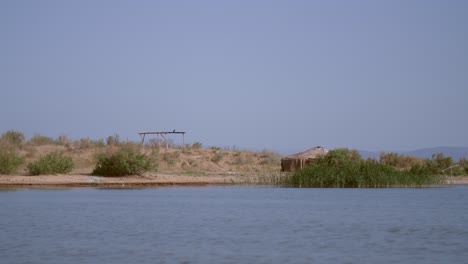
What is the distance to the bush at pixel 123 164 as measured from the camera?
145 ft

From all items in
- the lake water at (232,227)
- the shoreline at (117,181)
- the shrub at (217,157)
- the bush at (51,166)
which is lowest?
the lake water at (232,227)

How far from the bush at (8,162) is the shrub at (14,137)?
13.0 metres

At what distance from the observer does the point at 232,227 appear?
2386 cm

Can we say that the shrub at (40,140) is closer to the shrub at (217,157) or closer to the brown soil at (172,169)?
the brown soil at (172,169)

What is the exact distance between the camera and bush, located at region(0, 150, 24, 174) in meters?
43.5

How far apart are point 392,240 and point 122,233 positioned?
22.2 feet

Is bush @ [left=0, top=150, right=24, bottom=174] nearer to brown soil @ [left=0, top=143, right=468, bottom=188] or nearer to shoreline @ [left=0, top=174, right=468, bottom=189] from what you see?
brown soil @ [left=0, top=143, right=468, bottom=188]

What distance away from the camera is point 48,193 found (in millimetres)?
37281

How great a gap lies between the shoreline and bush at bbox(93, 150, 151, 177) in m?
0.39

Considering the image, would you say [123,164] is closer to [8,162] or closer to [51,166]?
[51,166]

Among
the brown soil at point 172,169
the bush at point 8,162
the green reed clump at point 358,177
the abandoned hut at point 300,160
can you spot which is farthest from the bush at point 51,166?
the abandoned hut at point 300,160

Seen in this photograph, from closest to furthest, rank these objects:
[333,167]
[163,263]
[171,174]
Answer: [163,263] → [333,167] → [171,174]

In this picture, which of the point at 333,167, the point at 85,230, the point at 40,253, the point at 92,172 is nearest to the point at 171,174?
the point at 92,172

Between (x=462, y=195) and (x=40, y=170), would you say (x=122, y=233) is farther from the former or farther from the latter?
(x=40, y=170)
